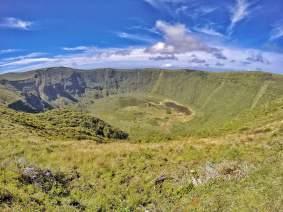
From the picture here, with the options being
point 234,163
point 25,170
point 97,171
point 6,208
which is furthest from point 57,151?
point 6,208

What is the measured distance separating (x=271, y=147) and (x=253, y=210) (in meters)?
11.2

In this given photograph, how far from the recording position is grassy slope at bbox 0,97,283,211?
14297mm

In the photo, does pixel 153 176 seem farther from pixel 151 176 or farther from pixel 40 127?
pixel 40 127

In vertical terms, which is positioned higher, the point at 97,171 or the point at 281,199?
the point at 281,199

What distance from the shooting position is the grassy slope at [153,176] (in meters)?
14.3

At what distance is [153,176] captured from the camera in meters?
20.6

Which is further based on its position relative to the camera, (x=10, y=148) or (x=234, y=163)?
(x=10, y=148)

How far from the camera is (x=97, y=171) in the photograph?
868 inches

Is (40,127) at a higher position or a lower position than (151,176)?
lower

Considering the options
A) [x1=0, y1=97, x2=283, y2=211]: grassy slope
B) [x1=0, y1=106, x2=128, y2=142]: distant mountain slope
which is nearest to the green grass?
[x1=0, y1=97, x2=283, y2=211]: grassy slope

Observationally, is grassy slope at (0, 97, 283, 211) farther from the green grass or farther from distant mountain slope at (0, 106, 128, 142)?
distant mountain slope at (0, 106, 128, 142)

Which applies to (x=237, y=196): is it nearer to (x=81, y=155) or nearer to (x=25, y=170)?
(x=25, y=170)

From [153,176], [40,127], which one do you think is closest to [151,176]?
[153,176]

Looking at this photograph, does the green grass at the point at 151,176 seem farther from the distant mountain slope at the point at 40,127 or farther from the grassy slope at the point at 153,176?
the distant mountain slope at the point at 40,127
